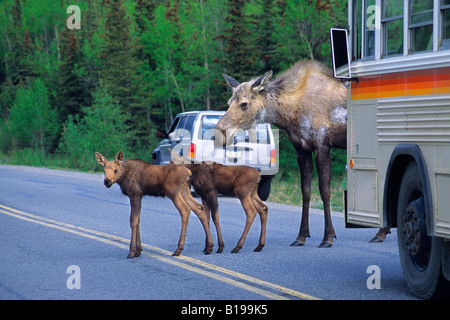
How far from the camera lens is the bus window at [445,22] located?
20.3 feet

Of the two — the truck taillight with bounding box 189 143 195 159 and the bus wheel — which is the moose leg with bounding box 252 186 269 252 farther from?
the truck taillight with bounding box 189 143 195 159

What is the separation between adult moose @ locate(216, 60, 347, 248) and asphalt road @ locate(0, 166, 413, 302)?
104cm

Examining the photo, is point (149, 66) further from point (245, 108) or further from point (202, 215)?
point (202, 215)

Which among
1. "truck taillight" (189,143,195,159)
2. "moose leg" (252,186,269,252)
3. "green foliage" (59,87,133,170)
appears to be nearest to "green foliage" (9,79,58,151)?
"green foliage" (59,87,133,170)

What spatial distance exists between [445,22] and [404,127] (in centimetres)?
100

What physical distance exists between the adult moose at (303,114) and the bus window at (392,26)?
9.86 feet

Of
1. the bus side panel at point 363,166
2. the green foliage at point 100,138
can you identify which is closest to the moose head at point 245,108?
the bus side panel at point 363,166

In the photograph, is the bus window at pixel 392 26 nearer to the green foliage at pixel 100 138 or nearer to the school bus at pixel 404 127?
the school bus at pixel 404 127

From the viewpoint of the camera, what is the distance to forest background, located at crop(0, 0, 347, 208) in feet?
98.0

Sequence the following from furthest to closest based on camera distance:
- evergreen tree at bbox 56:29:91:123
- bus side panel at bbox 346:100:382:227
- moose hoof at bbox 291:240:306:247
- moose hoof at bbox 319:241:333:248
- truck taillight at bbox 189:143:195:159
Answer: evergreen tree at bbox 56:29:91:123 < truck taillight at bbox 189:143:195:159 < moose hoof at bbox 291:240:306:247 < moose hoof at bbox 319:241:333:248 < bus side panel at bbox 346:100:382:227

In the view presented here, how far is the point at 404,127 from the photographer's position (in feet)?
22.1
